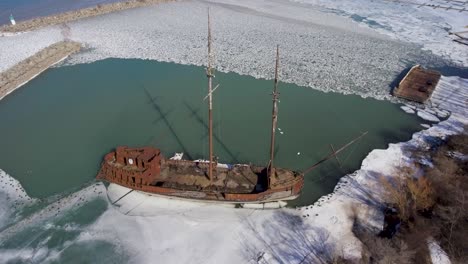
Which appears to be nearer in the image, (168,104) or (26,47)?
(168,104)

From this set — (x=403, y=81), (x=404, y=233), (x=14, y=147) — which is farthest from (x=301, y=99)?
(x=14, y=147)

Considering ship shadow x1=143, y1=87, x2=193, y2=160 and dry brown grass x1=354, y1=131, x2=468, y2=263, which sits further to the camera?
ship shadow x1=143, y1=87, x2=193, y2=160

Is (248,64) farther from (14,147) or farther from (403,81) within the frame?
(14,147)

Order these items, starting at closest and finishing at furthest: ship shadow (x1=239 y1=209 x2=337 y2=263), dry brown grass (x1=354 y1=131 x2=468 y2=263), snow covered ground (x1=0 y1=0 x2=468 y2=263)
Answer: dry brown grass (x1=354 y1=131 x2=468 y2=263), ship shadow (x1=239 y1=209 x2=337 y2=263), snow covered ground (x1=0 y1=0 x2=468 y2=263)

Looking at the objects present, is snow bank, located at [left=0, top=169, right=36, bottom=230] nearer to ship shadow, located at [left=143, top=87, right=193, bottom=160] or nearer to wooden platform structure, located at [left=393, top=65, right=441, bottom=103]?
ship shadow, located at [left=143, top=87, right=193, bottom=160]

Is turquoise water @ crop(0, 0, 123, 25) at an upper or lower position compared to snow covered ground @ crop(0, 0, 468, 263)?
upper

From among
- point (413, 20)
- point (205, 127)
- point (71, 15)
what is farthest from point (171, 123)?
point (413, 20)

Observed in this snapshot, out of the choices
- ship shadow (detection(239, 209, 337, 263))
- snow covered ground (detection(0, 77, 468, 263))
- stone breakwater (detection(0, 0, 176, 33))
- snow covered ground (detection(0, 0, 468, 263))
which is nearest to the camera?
ship shadow (detection(239, 209, 337, 263))

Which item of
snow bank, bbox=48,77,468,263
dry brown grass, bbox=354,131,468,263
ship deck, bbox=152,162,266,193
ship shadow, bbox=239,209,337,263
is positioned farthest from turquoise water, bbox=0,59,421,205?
dry brown grass, bbox=354,131,468,263
